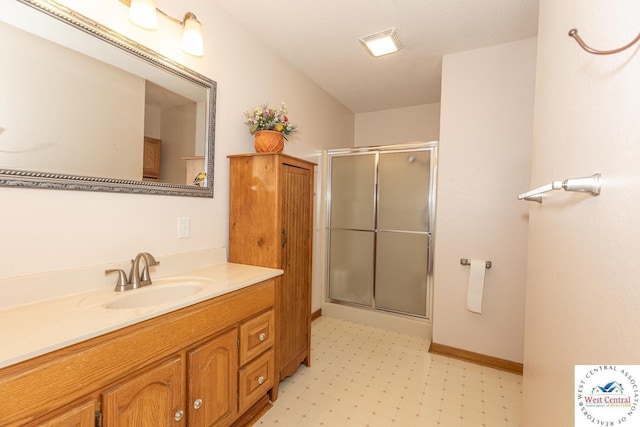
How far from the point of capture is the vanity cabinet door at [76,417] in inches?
29.7

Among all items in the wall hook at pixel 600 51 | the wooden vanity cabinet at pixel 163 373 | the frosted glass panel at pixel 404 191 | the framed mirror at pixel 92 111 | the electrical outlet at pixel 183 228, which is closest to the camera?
the wall hook at pixel 600 51

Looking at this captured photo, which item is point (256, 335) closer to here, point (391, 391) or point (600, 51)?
point (391, 391)

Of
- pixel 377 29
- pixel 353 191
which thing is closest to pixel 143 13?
pixel 377 29

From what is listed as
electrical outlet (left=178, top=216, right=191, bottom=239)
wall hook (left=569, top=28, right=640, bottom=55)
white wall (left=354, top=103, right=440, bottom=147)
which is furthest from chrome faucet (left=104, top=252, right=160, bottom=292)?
white wall (left=354, top=103, right=440, bottom=147)

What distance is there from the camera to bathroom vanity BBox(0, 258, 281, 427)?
2.47 feet

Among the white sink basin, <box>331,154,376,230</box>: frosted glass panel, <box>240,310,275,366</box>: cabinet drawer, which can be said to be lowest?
<box>240,310,275,366</box>: cabinet drawer

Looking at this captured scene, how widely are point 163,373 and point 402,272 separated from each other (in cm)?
233

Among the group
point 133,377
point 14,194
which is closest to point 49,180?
point 14,194

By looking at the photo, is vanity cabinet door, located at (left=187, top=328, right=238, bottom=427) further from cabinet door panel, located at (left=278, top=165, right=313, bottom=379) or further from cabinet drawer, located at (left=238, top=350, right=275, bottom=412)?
→ cabinet door panel, located at (left=278, top=165, right=313, bottom=379)

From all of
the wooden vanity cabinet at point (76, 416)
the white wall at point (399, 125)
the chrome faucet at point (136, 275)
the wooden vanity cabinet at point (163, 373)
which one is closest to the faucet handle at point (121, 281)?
the chrome faucet at point (136, 275)

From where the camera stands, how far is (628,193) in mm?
463

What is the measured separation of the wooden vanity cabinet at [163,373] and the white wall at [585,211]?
1233 mm

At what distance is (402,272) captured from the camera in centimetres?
286

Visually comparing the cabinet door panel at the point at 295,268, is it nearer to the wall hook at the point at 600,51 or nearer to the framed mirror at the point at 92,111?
the framed mirror at the point at 92,111
